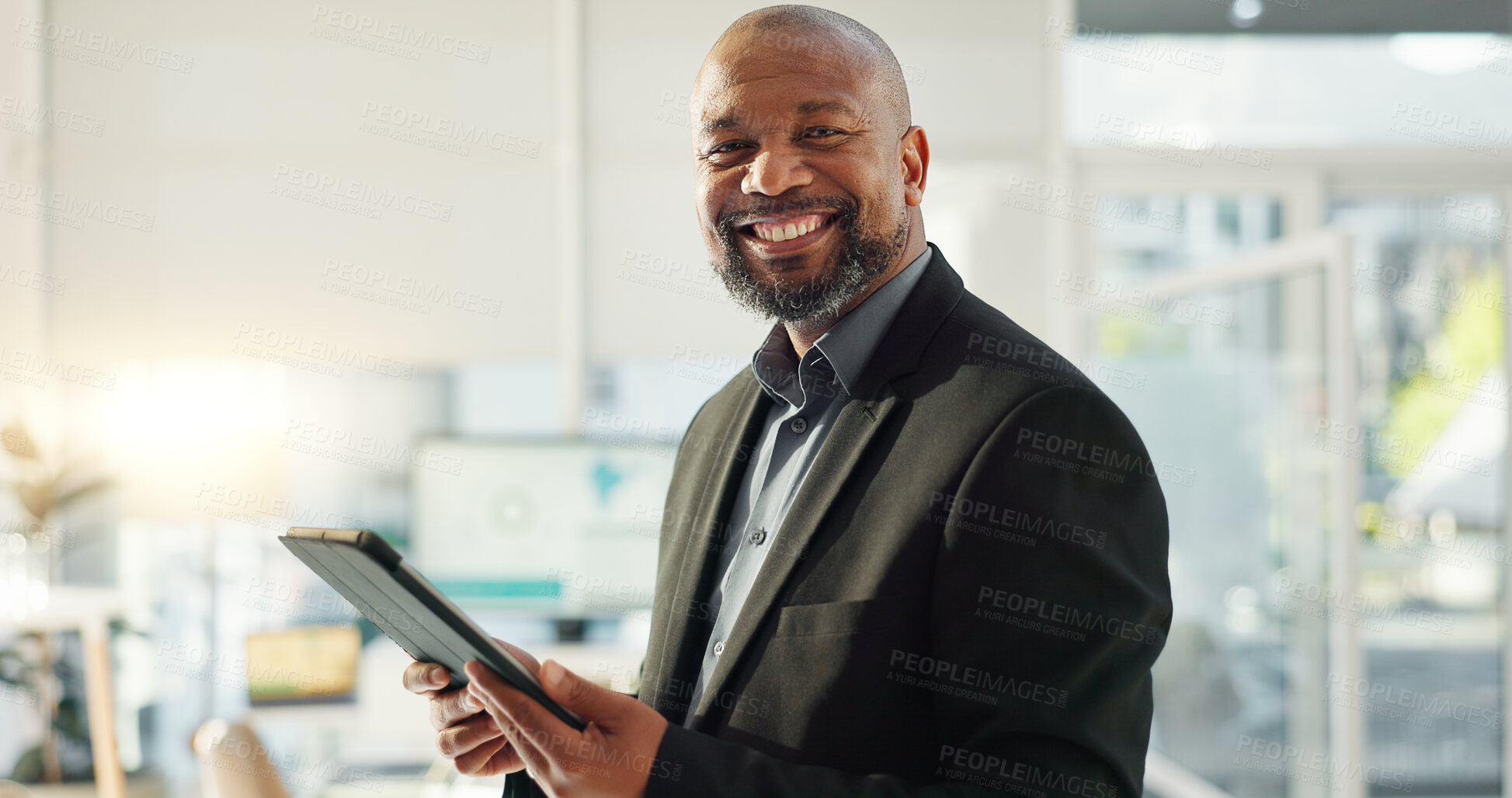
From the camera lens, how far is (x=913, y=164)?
1.13 m

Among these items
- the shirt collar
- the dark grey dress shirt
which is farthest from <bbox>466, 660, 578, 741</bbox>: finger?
the shirt collar

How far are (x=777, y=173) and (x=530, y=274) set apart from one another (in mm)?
2979

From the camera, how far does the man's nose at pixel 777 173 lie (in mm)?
1025

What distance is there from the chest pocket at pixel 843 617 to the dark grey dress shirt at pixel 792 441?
9 cm

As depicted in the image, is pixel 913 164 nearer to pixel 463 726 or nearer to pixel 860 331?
pixel 860 331

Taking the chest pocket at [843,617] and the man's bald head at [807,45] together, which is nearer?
the chest pocket at [843,617]

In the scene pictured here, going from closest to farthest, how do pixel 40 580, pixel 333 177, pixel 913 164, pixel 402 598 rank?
pixel 402 598
pixel 913 164
pixel 40 580
pixel 333 177

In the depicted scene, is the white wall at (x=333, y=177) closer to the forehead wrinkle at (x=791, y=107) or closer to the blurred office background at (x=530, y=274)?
the blurred office background at (x=530, y=274)

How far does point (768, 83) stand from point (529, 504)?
2734mm

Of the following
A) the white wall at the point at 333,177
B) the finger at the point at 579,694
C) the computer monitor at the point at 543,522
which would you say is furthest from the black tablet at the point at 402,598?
the white wall at the point at 333,177

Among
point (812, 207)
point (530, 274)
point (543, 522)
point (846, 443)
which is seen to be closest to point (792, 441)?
point (846, 443)

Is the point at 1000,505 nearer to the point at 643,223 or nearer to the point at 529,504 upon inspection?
the point at 529,504

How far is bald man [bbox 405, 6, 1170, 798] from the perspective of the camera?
32.6 inches

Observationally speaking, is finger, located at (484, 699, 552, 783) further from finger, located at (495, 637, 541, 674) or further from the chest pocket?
the chest pocket
